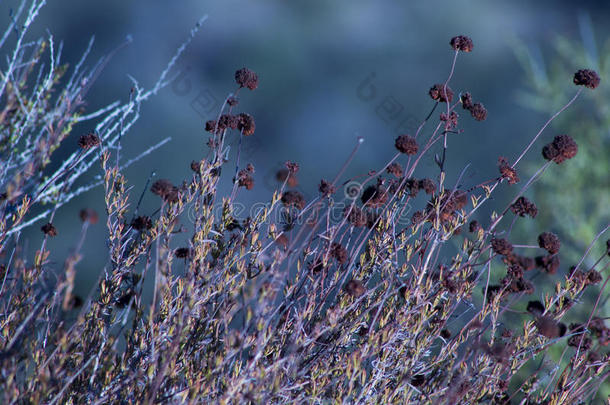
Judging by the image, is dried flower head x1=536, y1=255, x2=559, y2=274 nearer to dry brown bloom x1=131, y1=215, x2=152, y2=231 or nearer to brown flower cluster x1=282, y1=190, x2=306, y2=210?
brown flower cluster x1=282, y1=190, x2=306, y2=210

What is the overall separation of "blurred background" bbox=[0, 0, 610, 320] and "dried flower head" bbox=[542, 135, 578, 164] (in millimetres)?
5725

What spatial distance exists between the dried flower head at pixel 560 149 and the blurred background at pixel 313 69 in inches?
225

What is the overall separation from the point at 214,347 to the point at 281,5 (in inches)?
366

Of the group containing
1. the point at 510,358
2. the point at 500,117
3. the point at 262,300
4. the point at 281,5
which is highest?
the point at 500,117

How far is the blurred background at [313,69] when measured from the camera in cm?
805

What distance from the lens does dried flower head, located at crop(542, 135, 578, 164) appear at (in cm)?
152

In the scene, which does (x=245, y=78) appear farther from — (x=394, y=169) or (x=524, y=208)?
(x=524, y=208)

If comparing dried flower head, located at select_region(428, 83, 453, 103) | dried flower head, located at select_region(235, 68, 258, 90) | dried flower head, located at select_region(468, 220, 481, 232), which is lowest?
dried flower head, located at select_region(235, 68, 258, 90)

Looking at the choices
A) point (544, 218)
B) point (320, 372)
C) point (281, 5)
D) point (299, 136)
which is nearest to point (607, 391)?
point (544, 218)

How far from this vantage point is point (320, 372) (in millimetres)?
1405

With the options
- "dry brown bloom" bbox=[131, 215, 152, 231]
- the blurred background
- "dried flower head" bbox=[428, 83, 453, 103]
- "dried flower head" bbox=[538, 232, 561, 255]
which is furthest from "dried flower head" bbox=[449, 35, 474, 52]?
the blurred background

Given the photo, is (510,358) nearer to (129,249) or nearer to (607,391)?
(129,249)

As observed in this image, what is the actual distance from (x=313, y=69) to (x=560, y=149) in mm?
8220

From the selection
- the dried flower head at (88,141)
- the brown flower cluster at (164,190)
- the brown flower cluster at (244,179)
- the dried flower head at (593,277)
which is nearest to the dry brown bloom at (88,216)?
the brown flower cluster at (164,190)
